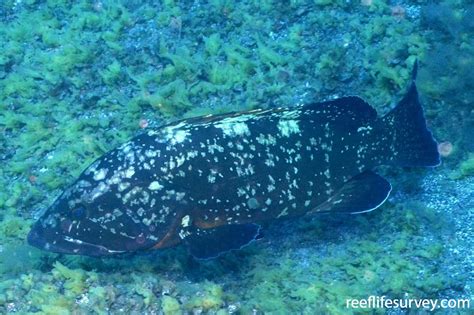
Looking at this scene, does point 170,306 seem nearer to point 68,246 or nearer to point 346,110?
point 68,246

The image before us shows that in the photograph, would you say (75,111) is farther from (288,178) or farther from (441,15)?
(441,15)

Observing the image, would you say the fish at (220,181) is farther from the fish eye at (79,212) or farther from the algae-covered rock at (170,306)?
the algae-covered rock at (170,306)

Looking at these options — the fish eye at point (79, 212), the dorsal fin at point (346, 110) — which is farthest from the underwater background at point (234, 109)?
the dorsal fin at point (346, 110)

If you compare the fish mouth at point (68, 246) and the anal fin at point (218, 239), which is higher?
the fish mouth at point (68, 246)

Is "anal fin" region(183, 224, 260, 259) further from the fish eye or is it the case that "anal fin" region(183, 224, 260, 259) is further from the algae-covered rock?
the fish eye

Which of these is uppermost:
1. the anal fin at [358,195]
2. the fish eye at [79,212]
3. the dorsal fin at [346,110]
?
the dorsal fin at [346,110]

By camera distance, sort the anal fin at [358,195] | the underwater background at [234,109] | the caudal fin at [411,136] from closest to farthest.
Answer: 1. the underwater background at [234,109]
2. the anal fin at [358,195]
3. the caudal fin at [411,136]
